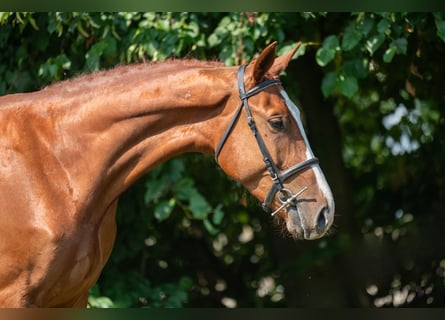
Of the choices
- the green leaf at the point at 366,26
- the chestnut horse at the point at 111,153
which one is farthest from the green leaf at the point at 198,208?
the chestnut horse at the point at 111,153

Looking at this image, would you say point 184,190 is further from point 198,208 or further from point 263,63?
point 263,63

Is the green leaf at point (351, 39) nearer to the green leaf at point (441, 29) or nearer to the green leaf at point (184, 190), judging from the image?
the green leaf at point (441, 29)

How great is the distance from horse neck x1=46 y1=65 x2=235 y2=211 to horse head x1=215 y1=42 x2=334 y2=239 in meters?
0.07

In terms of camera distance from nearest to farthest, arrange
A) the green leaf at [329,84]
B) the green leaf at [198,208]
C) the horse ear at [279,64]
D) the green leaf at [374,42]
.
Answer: the horse ear at [279,64], the green leaf at [374,42], the green leaf at [329,84], the green leaf at [198,208]

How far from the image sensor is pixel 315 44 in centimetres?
422

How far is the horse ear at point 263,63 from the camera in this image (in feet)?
8.79

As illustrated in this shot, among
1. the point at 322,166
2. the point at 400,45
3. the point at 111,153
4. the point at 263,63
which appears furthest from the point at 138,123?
the point at 322,166

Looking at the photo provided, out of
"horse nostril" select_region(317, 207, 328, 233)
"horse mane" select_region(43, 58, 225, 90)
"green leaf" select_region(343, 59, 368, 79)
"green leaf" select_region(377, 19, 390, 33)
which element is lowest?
"green leaf" select_region(343, 59, 368, 79)

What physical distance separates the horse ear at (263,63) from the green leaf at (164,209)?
69.5 inches

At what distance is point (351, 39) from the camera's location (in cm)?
406

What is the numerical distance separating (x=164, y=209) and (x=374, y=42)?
1460 millimetres

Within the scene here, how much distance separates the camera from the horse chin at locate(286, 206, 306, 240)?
2.67m

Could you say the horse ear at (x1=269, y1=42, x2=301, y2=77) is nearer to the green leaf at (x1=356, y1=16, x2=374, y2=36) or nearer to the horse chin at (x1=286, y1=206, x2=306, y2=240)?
the horse chin at (x1=286, y1=206, x2=306, y2=240)

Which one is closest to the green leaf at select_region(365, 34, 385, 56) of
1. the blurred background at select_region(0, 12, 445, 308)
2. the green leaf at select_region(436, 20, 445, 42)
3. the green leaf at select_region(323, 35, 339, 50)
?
the blurred background at select_region(0, 12, 445, 308)
